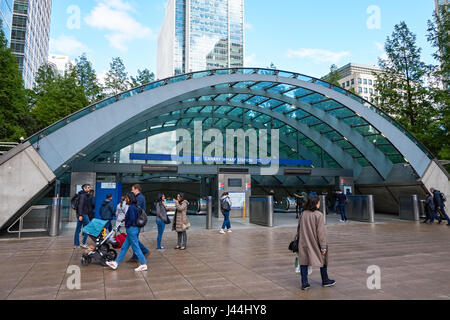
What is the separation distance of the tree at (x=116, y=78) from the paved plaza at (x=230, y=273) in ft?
76.7

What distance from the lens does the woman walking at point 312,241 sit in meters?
4.57

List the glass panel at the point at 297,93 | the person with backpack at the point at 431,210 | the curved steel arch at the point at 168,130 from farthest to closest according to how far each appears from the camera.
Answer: the glass panel at the point at 297,93 → the curved steel arch at the point at 168,130 → the person with backpack at the point at 431,210

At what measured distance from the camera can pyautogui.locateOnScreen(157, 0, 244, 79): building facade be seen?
12000 cm

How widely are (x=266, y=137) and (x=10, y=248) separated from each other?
18.1 metres

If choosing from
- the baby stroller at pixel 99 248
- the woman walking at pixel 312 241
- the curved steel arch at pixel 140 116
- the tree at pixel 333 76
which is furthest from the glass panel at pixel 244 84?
the tree at pixel 333 76

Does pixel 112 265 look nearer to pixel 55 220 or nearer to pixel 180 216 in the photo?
pixel 180 216

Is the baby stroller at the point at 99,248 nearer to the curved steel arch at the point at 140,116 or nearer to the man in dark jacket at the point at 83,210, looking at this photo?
the man in dark jacket at the point at 83,210

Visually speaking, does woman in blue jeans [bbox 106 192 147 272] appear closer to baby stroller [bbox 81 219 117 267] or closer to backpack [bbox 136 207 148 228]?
Answer: backpack [bbox 136 207 148 228]

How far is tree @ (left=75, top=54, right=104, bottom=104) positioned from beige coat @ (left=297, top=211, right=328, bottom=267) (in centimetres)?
2744

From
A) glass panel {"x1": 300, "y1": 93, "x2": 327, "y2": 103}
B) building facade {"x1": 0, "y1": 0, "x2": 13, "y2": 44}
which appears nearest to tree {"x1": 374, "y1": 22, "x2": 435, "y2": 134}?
glass panel {"x1": 300, "y1": 93, "x2": 327, "y2": 103}

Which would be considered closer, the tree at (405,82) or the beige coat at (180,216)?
the beige coat at (180,216)

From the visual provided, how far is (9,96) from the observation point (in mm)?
19281
